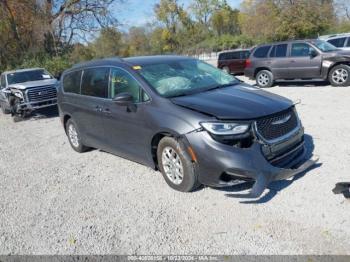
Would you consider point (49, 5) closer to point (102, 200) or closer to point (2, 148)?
point (2, 148)

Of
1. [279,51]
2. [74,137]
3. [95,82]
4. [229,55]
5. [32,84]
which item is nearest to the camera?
[95,82]

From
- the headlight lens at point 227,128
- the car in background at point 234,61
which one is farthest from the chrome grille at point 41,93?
the car in background at point 234,61

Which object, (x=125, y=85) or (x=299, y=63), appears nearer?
(x=125, y=85)

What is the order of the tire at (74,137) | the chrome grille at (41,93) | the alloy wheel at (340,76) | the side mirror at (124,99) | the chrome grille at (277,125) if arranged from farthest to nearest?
the chrome grille at (41,93)
the alloy wheel at (340,76)
the tire at (74,137)
the side mirror at (124,99)
the chrome grille at (277,125)

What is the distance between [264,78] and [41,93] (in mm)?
8226

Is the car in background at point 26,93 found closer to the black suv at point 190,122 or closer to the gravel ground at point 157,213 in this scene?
the gravel ground at point 157,213

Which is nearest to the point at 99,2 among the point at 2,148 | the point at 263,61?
the point at 263,61

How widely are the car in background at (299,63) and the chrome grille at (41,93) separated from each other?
750cm

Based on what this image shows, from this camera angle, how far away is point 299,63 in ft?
41.8

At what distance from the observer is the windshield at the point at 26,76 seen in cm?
1347

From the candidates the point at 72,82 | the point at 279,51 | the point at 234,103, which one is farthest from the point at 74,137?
the point at 279,51

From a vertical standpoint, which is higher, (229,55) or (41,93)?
(229,55)

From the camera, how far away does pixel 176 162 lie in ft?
15.2

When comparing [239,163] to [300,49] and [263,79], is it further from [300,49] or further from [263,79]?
[263,79]
